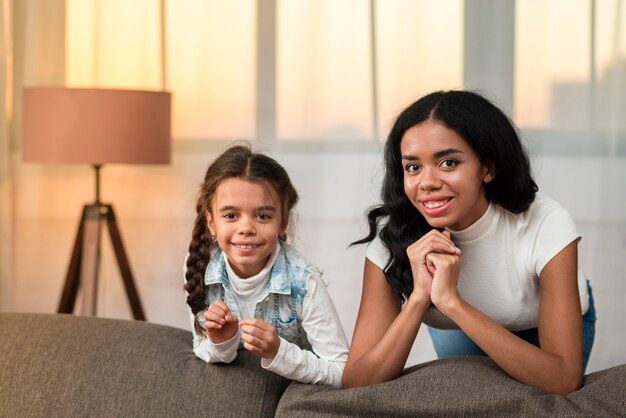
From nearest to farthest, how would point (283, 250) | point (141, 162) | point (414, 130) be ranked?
point (414, 130) → point (283, 250) → point (141, 162)

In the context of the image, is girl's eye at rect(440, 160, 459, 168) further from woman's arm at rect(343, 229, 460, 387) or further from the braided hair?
the braided hair

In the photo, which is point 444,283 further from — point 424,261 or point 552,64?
point 552,64

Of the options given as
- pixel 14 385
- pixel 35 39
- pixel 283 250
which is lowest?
pixel 14 385

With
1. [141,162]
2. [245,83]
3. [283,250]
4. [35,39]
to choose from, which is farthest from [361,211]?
[283,250]

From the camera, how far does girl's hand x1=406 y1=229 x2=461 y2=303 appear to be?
6.08ft

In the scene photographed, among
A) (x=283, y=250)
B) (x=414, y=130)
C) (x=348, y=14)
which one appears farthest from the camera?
(x=348, y=14)

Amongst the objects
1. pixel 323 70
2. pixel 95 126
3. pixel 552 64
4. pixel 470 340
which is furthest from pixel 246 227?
pixel 552 64

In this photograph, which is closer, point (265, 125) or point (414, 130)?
point (414, 130)

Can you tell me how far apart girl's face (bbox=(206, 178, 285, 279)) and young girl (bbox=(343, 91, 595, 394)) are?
0.23m

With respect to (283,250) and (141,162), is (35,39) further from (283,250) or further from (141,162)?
(283,250)

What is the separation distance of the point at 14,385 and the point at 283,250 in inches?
24.5

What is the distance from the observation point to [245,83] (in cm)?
399

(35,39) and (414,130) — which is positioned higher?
(35,39)

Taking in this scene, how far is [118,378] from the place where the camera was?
1914 millimetres
